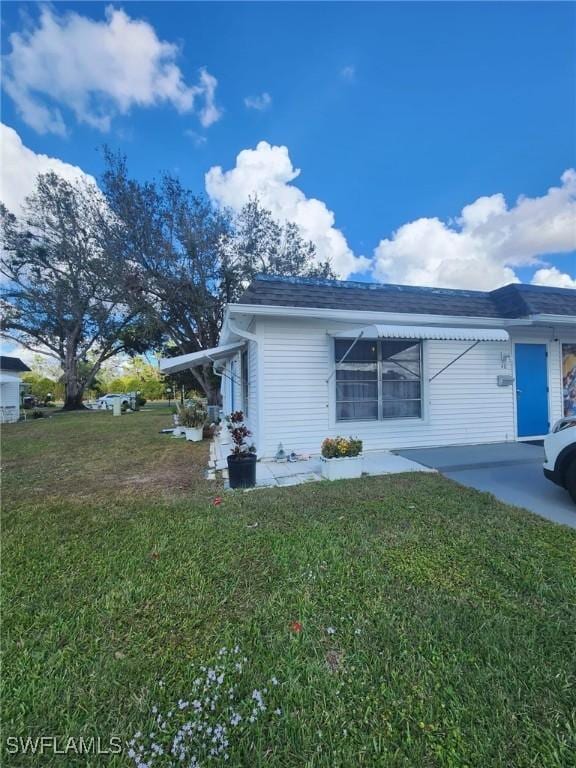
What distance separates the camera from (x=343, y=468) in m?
5.38

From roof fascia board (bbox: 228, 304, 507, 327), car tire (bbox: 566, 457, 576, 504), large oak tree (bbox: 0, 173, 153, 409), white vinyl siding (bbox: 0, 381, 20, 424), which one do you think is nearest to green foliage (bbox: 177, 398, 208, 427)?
roof fascia board (bbox: 228, 304, 507, 327)

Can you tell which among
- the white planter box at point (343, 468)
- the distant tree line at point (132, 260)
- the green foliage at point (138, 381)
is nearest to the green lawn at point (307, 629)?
the white planter box at point (343, 468)

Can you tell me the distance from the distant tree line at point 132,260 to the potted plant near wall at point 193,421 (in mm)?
6979

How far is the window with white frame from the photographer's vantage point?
6.93 m

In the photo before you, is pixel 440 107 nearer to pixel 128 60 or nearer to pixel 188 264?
pixel 128 60

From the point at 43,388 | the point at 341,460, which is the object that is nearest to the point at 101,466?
the point at 341,460

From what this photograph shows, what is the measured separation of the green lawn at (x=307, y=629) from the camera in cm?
150

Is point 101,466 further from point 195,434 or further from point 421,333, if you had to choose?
point 421,333

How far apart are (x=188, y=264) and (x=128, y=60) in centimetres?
992

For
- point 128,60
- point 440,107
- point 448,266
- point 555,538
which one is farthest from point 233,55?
point 448,266

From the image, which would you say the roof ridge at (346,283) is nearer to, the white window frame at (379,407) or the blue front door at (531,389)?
the white window frame at (379,407)

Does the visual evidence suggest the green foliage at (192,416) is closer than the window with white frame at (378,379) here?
No

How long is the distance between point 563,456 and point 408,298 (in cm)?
455

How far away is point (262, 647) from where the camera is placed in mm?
1987
